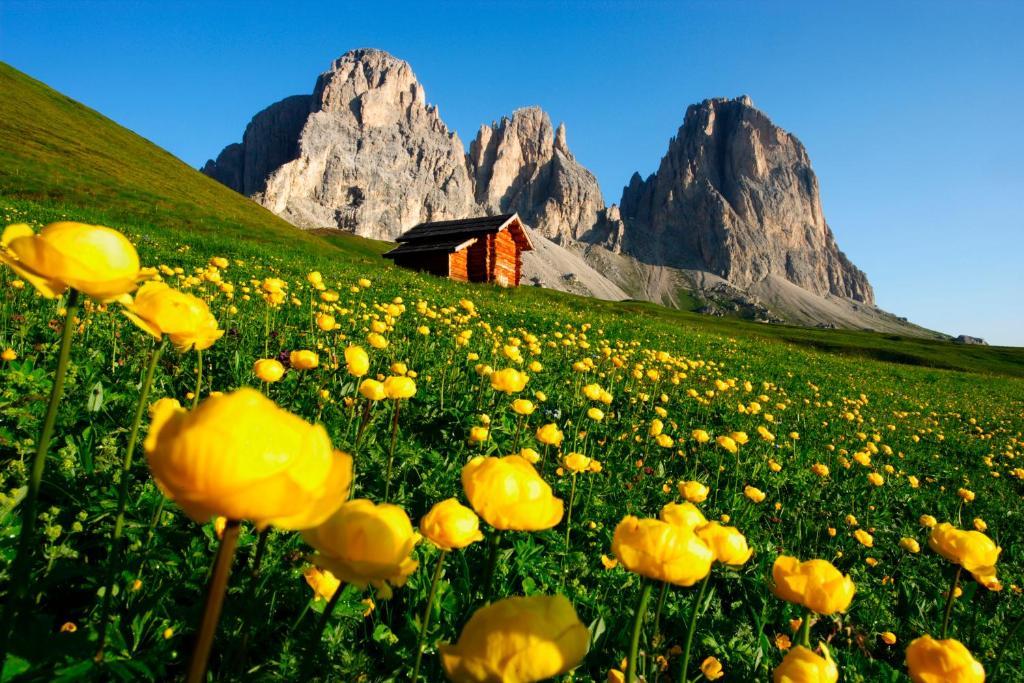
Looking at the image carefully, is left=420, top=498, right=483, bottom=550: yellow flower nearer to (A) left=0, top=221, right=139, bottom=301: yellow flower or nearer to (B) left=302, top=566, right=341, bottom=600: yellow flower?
(B) left=302, top=566, right=341, bottom=600: yellow flower

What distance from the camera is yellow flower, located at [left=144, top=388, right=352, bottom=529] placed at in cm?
67

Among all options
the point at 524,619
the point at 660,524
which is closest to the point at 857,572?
the point at 660,524

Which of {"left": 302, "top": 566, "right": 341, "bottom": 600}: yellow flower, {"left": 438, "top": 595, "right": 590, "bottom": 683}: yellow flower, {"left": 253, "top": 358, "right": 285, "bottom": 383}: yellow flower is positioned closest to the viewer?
{"left": 438, "top": 595, "right": 590, "bottom": 683}: yellow flower

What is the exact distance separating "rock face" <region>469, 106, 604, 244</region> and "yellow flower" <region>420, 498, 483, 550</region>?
151580 millimetres

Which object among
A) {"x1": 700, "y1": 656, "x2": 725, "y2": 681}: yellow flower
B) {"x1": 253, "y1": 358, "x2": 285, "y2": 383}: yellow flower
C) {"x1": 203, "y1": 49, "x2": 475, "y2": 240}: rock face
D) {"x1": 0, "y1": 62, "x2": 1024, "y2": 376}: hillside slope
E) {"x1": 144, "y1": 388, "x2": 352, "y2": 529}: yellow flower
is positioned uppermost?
{"x1": 203, "y1": 49, "x2": 475, "y2": 240}: rock face

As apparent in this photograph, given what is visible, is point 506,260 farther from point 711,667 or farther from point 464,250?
point 711,667

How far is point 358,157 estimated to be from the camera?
125 m

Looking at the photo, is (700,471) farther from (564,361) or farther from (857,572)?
(564,361)

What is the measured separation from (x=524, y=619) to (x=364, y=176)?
13525 cm

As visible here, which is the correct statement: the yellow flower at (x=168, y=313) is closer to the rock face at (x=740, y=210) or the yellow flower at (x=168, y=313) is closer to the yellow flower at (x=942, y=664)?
the yellow flower at (x=942, y=664)

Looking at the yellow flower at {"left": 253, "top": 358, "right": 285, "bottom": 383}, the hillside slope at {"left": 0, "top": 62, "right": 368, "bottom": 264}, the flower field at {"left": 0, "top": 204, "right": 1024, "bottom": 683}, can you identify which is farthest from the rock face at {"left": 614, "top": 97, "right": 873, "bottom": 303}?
the yellow flower at {"left": 253, "top": 358, "right": 285, "bottom": 383}

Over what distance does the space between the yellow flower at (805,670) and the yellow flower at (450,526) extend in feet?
2.54

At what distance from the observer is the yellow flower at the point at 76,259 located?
1.06 m

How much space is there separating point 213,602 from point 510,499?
2.36 feet
